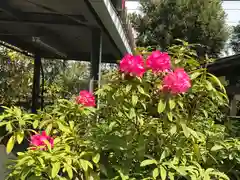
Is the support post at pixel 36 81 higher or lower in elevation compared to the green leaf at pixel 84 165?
higher

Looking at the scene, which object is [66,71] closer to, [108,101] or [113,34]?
[113,34]

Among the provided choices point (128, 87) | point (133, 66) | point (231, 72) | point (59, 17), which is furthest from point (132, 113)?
point (231, 72)

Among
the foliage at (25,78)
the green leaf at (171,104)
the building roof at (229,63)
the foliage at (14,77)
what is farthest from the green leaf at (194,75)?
the foliage at (14,77)

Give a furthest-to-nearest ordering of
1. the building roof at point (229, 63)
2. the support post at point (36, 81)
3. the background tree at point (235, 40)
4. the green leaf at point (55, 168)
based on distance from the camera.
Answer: the background tree at point (235, 40) → the support post at point (36, 81) → the building roof at point (229, 63) → the green leaf at point (55, 168)

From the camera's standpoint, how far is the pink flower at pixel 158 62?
217 centimetres

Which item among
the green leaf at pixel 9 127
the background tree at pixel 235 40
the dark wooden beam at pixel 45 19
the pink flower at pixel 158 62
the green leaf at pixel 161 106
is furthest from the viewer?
the background tree at pixel 235 40

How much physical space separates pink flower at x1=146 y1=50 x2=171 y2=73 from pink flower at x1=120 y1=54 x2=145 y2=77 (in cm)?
5

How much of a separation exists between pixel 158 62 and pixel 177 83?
189 millimetres

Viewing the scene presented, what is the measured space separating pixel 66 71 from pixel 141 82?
11.5m

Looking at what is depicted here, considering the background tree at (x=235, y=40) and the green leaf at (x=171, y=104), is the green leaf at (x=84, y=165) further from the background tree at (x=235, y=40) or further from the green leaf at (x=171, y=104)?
the background tree at (x=235, y=40)

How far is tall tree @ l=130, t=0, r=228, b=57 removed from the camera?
1669 cm

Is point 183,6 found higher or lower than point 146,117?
higher

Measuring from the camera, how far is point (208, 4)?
16812 mm

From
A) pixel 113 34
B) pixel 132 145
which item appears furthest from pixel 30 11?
pixel 132 145
